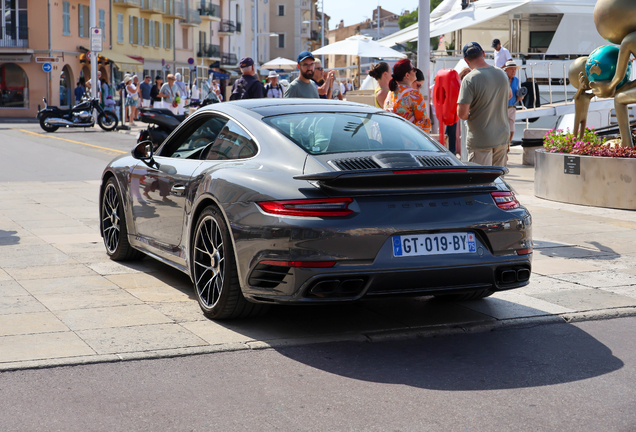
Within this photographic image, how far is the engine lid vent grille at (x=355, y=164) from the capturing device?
4922 mm

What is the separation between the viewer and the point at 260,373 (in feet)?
14.5

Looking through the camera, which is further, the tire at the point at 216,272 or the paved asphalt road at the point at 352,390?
the tire at the point at 216,272

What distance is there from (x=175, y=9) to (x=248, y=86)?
61.6 m

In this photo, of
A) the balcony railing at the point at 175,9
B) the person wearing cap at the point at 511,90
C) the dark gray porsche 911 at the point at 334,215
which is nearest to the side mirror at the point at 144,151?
the dark gray porsche 911 at the point at 334,215

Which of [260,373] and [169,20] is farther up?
[169,20]

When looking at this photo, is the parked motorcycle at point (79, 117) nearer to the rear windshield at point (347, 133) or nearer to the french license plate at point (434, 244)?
the rear windshield at point (347, 133)

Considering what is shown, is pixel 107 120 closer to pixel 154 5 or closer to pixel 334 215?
pixel 334 215

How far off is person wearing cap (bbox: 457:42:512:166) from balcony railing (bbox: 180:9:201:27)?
67133 mm

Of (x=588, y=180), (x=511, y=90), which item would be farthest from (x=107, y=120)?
(x=588, y=180)

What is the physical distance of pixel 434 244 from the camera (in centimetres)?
484

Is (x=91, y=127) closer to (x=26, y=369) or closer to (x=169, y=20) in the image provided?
(x=26, y=369)

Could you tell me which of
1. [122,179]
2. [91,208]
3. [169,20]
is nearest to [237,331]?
[122,179]

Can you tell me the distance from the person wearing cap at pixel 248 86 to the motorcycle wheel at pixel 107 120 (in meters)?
17.8

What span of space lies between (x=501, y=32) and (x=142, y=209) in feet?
89.9
